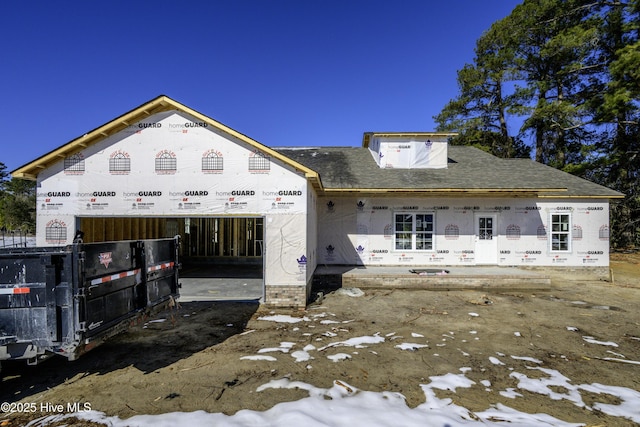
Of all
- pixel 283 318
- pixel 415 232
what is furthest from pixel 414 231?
pixel 283 318

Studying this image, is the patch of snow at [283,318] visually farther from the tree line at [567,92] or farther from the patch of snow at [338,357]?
the tree line at [567,92]

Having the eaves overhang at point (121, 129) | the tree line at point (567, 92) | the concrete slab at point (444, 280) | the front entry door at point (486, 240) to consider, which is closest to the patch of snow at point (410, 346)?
the eaves overhang at point (121, 129)

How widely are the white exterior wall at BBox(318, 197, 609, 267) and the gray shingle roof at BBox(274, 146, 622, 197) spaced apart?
0.75 metres

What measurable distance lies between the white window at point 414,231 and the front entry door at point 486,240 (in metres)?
2.01

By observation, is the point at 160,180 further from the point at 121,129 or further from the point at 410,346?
the point at 410,346

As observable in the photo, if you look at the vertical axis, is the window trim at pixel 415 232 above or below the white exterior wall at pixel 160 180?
below

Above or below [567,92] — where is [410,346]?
below

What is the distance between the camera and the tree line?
794 inches

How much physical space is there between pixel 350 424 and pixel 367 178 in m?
10.6

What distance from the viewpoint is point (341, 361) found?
201 inches

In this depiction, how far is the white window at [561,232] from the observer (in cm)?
1283

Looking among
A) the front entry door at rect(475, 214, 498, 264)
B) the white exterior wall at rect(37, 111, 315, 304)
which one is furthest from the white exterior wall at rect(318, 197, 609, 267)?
the white exterior wall at rect(37, 111, 315, 304)

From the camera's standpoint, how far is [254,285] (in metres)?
11.3

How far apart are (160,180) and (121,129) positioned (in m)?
1.74
